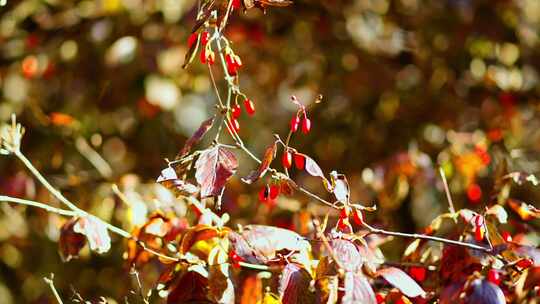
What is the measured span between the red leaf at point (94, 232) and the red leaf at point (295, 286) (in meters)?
0.30

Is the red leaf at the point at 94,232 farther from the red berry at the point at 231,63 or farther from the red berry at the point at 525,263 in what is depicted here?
the red berry at the point at 525,263

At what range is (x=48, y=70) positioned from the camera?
8.78 ft

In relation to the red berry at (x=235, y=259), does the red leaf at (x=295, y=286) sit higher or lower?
higher

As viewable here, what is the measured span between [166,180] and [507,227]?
1.59 m

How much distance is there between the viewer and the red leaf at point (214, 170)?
3.35 ft

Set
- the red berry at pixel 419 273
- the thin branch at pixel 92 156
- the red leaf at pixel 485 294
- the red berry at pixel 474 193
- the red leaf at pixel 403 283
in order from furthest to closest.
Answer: the thin branch at pixel 92 156 → the red berry at pixel 474 193 → the red berry at pixel 419 273 → the red leaf at pixel 403 283 → the red leaf at pixel 485 294

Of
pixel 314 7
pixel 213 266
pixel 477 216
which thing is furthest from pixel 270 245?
pixel 314 7

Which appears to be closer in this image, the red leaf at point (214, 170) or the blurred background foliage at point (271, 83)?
the red leaf at point (214, 170)

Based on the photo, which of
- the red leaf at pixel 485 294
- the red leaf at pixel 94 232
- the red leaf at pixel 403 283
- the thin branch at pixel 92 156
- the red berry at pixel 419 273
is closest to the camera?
the red leaf at pixel 485 294

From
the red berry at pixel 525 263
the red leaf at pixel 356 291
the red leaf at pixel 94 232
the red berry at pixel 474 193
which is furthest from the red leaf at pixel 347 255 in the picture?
the red berry at pixel 474 193

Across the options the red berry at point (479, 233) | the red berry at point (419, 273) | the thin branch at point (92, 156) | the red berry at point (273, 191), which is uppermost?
the red berry at point (273, 191)

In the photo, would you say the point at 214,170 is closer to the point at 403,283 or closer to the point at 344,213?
Result: the point at 344,213

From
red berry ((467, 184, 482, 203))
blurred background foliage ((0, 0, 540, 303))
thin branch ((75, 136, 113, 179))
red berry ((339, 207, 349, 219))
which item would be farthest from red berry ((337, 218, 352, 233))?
thin branch ((75, 136, 113, 179))

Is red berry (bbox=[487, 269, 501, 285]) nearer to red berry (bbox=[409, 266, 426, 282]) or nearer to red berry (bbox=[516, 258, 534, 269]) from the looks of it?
red berry (bbox=[516, 258, 534, 269])
